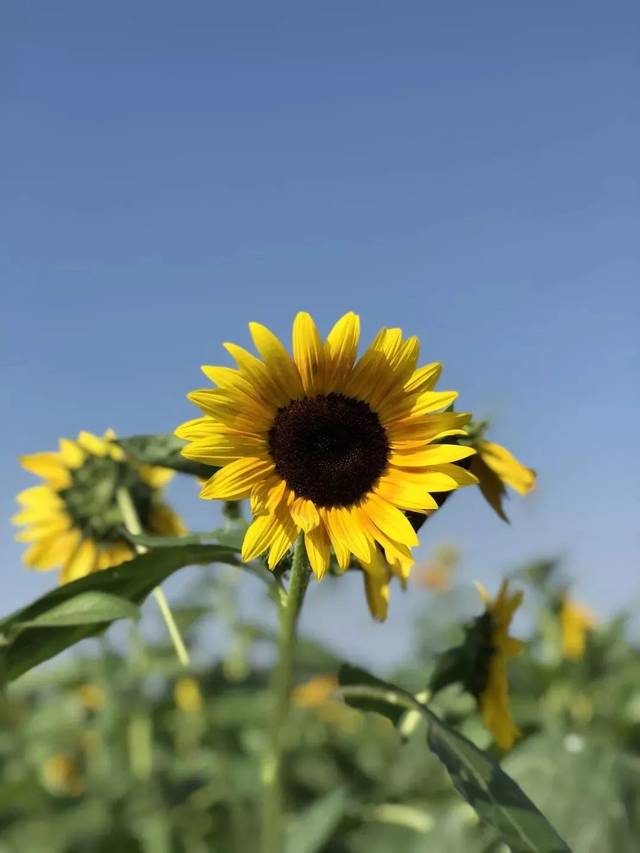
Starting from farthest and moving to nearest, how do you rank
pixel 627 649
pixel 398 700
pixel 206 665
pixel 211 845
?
pixel 627 649 → pixel 206 665 → pixel 211 845 → pixel 398 700

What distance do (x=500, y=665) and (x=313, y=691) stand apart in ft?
18.6

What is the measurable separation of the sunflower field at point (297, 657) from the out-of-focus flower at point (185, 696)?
0.07 feet

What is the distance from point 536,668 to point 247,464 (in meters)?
3.37

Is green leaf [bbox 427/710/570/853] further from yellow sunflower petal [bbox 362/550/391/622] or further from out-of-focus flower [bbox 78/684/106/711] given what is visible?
out-of-focus flower [bbox 78/684/106/711]

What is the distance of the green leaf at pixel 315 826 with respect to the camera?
2.91 metres

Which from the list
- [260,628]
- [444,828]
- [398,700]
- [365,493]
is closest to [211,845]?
[260,628]

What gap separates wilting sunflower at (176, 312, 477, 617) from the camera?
71.8 inches

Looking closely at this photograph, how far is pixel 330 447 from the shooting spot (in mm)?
1968

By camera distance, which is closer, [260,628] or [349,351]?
[349,351]

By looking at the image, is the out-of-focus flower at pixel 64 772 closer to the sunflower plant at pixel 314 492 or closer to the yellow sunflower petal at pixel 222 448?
the sunflower plant at pixel 314 492

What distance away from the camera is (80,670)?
4812 millimetres

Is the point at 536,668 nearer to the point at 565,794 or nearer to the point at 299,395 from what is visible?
the point at 565,794

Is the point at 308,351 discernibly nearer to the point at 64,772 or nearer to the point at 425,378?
the point at 425,378

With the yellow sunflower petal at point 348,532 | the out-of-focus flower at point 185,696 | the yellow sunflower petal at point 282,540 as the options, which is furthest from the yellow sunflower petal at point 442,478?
the out-of-focus flower at point 185,696
